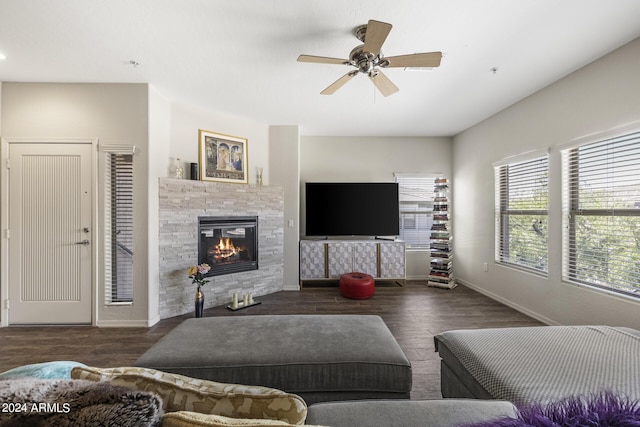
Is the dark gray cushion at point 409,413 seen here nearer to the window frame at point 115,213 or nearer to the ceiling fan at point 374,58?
the ceiling fan at point 374,58

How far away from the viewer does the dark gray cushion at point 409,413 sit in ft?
2.51

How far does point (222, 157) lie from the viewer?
368cm

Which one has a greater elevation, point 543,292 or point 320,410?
point 320,410

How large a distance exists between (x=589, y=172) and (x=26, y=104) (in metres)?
5.86

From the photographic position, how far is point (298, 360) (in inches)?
52.9

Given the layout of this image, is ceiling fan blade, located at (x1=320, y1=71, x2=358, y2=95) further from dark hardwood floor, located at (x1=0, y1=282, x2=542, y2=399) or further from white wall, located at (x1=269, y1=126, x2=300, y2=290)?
dark hardwood floor, located at (x1=0, y1=282, x2=542, y2=399)

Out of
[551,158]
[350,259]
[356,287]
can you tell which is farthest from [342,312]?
[551,158]

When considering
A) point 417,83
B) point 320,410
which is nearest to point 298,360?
point 320,410

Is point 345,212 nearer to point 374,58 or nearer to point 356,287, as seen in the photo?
point 356,287

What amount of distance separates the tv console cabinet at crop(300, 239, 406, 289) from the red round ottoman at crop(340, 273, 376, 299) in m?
0.45

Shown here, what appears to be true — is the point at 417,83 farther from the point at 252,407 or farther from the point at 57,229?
the point at 57,229

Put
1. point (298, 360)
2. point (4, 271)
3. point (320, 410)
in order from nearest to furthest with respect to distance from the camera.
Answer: point (320, 410) < point (298, 360) < point (4, 271)

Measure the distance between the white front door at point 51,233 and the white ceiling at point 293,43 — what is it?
868 mm

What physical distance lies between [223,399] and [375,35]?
6.61ft
